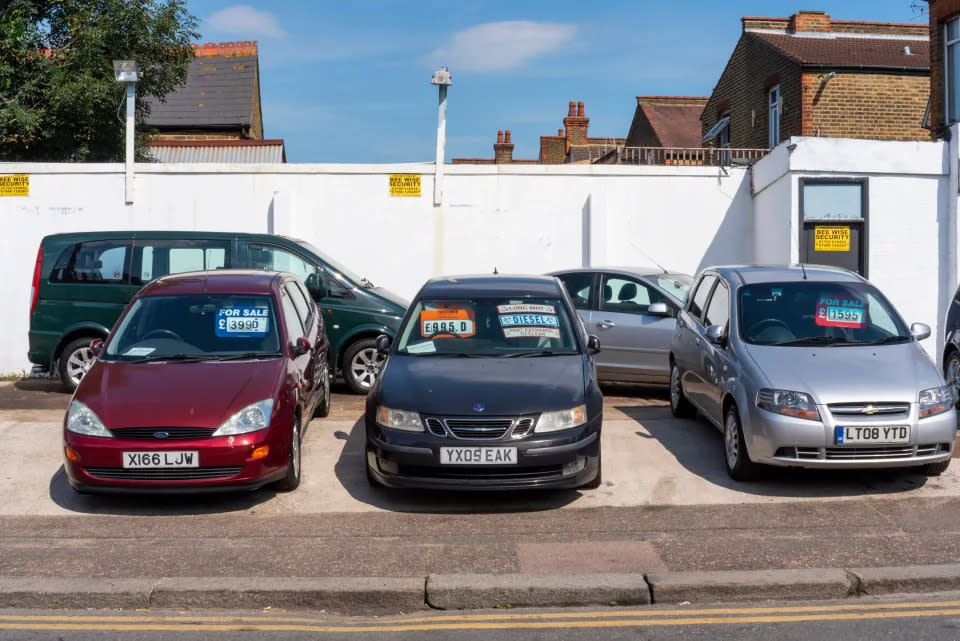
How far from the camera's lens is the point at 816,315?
8422mm

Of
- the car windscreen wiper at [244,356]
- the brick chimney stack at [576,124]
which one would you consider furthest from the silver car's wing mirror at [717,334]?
the brick chimney stack at [576,124]

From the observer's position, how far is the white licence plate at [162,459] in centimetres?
679

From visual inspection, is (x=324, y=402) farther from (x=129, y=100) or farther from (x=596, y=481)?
(x=129, y=100)

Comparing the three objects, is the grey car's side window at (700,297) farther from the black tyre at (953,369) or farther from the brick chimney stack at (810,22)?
the brick chimney stack at (810,22)

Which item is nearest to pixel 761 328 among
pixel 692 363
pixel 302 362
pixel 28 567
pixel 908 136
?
pixel 692 363

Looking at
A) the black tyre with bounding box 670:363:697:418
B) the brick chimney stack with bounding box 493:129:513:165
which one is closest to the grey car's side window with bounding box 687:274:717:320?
the black tyre with bounding box 670:363:697:418

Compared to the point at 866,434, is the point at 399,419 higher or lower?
higher

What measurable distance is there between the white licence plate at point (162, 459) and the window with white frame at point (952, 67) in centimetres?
1341

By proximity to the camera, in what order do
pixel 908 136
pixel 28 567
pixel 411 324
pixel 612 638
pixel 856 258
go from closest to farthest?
pixel 612 638 < pixel 28 567 < pixel 411 324 < pixel 856 258 < pixel 908 136

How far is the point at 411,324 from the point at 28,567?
3483 millimetres

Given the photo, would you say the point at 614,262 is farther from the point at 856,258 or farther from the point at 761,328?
the point at 761,328

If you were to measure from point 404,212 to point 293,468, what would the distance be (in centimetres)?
824

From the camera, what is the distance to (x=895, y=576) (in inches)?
219

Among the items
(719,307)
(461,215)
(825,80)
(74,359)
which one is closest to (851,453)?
(719,307)
